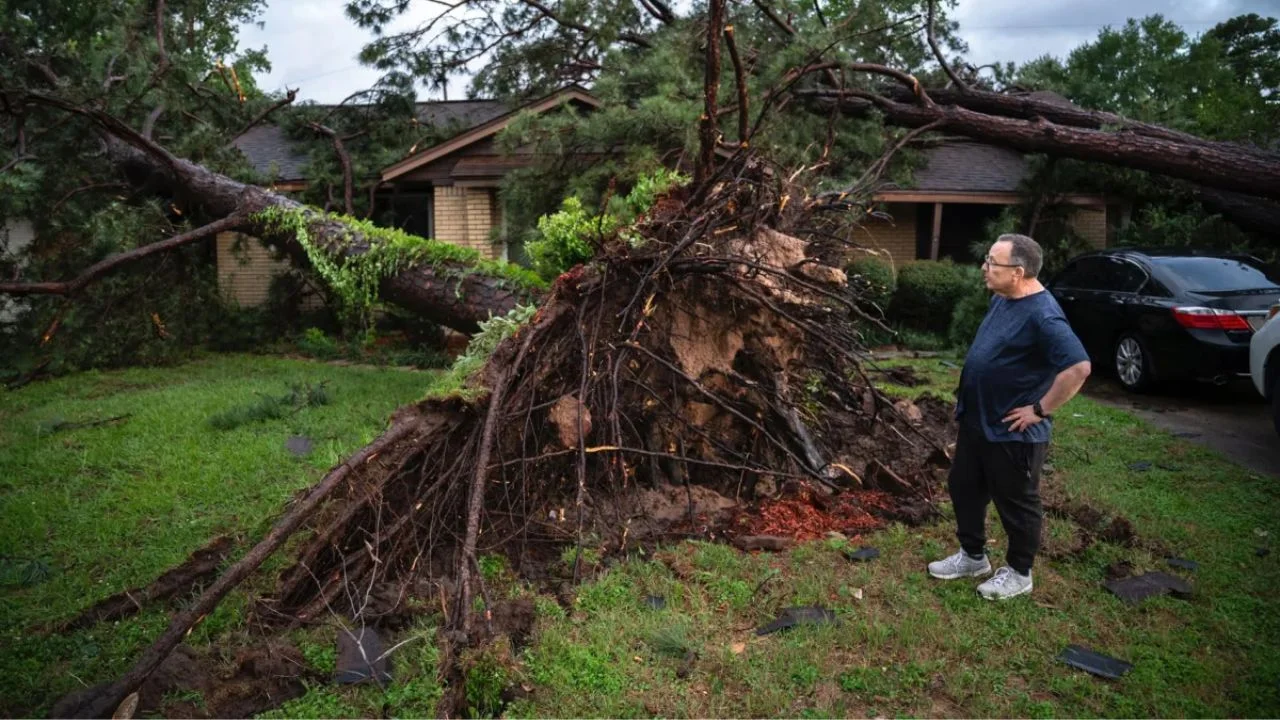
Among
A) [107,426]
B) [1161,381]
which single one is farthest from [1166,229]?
[107,426]

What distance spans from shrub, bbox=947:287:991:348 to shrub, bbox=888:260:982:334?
680mm

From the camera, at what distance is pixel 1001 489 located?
156 inches

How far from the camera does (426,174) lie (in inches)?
592

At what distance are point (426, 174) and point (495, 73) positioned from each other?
2.09 metres

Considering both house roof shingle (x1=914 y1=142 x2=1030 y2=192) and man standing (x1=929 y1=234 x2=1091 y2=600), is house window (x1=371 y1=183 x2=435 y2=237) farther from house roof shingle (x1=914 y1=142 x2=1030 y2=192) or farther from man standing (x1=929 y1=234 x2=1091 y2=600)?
man standing (x1=929 y1=234 x2=1091 y2=600)

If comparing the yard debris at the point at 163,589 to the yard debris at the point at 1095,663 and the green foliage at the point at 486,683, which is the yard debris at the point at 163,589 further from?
the yard debris at the point at 1095,663

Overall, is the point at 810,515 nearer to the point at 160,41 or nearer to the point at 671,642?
the point at 671,642

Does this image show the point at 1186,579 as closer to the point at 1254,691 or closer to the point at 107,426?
the point at 1254,691

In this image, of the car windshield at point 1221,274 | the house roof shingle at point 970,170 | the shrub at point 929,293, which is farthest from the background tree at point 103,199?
the car windshield at point 1221,274

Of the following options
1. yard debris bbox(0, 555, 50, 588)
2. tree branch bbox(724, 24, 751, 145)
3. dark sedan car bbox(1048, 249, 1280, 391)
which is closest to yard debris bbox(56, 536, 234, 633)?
yard debris bbox(0, 555, 50, 588)

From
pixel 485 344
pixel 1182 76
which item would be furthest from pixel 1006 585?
pixel 1182 76

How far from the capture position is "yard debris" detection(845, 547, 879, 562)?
14.8ft

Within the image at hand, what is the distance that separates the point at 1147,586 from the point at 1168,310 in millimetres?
5785

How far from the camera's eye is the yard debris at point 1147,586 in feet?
13.3
